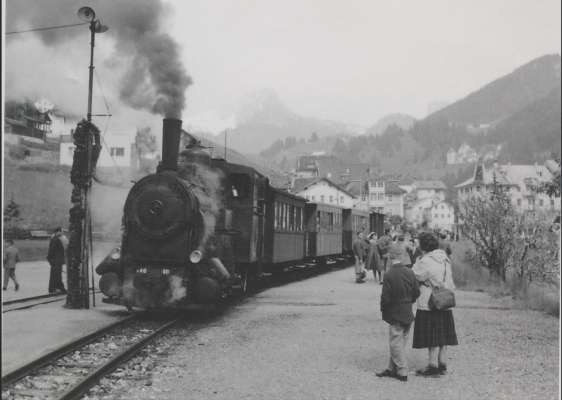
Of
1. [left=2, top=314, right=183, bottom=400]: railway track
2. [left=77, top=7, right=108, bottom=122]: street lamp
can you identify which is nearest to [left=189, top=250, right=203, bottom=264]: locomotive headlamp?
[left=2, top=314, right=183, bottom=400]: railway track

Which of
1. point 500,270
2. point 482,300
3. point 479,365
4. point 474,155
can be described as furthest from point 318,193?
point 474,155

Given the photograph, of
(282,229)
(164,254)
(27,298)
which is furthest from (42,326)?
(282,229)

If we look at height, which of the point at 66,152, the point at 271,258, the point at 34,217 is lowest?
the point at 271,258

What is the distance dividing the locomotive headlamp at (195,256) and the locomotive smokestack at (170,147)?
1692 mm

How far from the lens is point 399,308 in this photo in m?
7.06

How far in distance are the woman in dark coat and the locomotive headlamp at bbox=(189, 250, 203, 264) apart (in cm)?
442

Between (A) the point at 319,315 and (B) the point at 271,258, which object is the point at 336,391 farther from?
(B) the point at 271,258

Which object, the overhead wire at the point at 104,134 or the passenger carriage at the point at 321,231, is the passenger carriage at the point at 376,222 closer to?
the passenger carriage at the point at 321,231

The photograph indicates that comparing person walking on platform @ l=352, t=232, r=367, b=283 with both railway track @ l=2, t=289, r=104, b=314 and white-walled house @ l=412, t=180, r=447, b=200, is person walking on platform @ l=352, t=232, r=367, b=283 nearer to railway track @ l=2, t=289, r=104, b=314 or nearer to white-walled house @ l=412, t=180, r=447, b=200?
railway track @ l=2, t=289, r=104, b=314

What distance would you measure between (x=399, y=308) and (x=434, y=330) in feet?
1.73

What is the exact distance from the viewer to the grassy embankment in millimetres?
14484

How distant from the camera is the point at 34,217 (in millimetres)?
16641

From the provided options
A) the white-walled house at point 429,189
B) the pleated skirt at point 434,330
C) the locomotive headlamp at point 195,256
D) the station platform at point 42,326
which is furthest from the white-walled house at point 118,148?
the white-walled house at point 429,189

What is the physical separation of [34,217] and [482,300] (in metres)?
12.7
